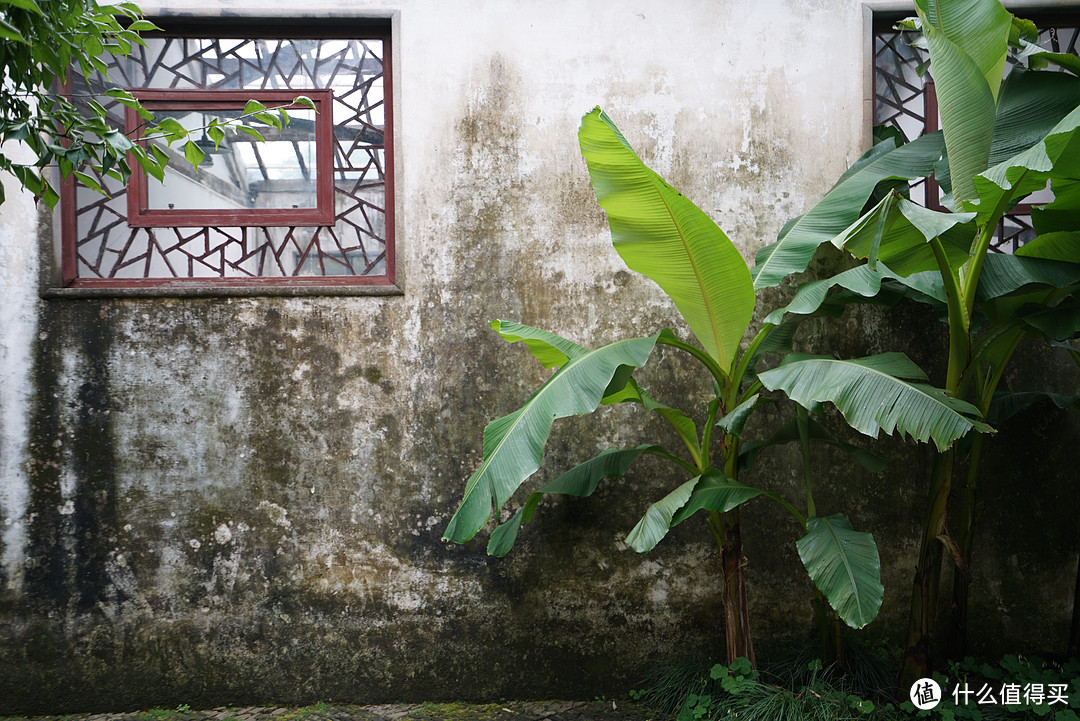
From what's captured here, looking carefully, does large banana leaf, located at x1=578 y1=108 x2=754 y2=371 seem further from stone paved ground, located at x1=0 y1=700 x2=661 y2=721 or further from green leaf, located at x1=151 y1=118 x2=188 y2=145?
stone paved ground, located at x1=0 y1=700 x2=661 y2=721

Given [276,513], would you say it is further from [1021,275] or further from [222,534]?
[1021,275]

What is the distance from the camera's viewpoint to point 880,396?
2053 mm

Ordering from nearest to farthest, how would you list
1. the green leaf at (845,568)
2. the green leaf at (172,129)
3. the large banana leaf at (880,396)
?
the green leaf at (172,129) < the large banana leaf at (880,396) < the green leaf at (845,568)

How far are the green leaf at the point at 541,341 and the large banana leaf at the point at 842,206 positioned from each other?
2.41ft

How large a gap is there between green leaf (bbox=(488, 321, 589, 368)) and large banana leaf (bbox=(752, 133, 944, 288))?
734 mm

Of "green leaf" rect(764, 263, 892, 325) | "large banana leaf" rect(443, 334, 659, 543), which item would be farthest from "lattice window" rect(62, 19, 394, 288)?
"green leaf" rect(764, 263, 892, 325)

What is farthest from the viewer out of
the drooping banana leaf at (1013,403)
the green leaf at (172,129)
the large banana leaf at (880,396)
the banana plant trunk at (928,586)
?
the drooping banana leaf at (1013,403)

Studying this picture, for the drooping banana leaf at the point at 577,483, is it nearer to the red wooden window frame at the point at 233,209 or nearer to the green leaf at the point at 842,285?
the green leaf at the point at 842,285

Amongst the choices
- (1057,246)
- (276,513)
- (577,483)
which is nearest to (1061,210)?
(1057,246)

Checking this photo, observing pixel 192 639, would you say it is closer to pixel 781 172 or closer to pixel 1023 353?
pixel 781 172

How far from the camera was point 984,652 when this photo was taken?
308cm

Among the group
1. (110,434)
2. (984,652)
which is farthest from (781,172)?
(110,434)

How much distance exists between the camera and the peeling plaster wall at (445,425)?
9.71 feet

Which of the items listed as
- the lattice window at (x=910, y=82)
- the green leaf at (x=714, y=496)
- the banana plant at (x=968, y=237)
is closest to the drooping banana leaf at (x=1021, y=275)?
the banana plant at (x=968, y=237)
